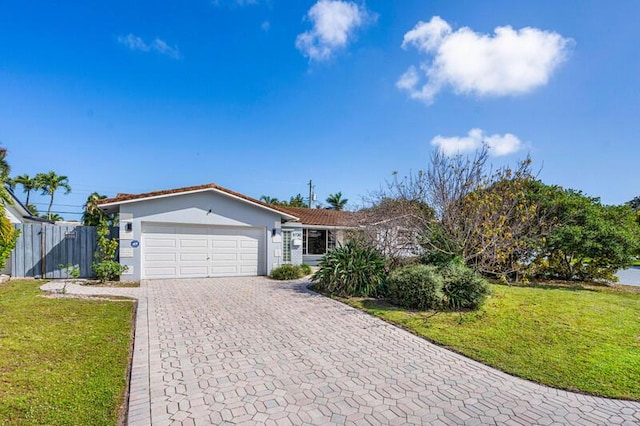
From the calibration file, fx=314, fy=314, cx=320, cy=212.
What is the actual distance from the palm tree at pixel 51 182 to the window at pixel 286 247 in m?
34.3

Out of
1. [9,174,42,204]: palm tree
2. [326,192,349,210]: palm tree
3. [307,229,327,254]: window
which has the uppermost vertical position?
[9,174,42,204]: palm tree

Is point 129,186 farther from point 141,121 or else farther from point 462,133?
point 462,133

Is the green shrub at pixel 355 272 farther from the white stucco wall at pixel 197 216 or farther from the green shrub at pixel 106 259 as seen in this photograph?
the green shrub at pixel 106 259

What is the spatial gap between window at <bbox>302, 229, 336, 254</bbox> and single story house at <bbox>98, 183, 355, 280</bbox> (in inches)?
186

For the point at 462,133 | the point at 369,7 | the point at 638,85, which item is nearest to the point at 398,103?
the point at 462,133

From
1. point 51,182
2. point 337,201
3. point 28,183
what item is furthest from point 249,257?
point 28,183

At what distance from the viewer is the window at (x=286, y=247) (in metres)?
18.8

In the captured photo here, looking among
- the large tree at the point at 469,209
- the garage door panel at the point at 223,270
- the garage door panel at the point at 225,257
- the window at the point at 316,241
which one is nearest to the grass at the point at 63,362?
the garage door panel at the point at 223,270

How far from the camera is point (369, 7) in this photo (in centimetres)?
1077

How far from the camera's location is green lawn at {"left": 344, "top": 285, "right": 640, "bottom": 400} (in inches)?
205

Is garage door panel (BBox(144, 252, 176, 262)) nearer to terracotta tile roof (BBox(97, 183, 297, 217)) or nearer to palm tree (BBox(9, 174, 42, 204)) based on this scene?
terracotta tile roof (BBox(97, 183, 297, 217))

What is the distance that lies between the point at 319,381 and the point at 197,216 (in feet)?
39.8

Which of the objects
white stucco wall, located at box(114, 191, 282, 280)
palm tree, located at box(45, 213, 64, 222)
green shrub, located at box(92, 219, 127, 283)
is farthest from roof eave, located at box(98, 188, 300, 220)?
palm tree, located at box(45, 213, 64, 222)

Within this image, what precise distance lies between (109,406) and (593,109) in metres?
16.9
